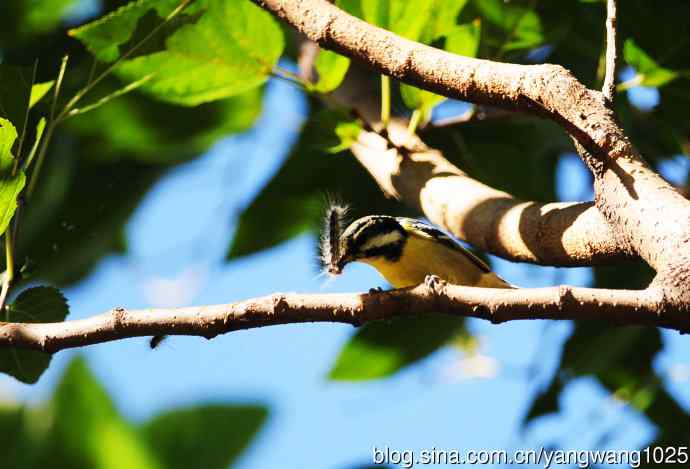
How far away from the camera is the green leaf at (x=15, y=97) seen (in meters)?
1.90

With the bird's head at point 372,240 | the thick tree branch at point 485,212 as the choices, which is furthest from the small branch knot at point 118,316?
the bird's head at point 372,240

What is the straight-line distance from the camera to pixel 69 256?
3033 mm

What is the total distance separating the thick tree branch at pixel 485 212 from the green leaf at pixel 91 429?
81 cm

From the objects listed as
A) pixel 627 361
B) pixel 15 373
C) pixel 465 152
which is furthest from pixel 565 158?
pixel 15 373

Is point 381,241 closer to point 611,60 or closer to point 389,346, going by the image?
point 389,346

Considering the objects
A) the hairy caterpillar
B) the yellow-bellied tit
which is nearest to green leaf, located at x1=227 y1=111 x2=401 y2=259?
the yellow-bellied tit

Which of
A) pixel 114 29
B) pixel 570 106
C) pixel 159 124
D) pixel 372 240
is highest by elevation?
pixel 570 106

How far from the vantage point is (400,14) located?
233cm

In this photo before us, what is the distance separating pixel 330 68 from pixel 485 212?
2.28 ft

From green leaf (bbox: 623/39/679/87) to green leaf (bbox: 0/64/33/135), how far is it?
1620 mm

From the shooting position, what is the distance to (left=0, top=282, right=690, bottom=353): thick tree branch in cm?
145

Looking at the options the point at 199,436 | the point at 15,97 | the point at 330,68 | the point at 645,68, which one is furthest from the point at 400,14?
the point at 199,436

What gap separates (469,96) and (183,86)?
3.66ft

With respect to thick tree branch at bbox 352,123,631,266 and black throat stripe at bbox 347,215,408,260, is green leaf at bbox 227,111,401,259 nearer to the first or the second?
black throat stripe at bbox 347,215,408,260
